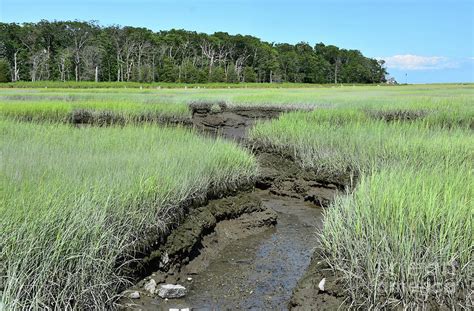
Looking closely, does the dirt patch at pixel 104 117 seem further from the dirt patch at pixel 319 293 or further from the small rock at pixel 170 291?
the dirt patch at pixel 319 293

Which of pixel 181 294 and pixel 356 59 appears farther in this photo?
pixel 356 59

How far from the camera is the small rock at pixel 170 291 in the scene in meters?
4.89

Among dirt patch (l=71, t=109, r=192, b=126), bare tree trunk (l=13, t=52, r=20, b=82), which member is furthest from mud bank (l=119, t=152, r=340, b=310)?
bare tree trunk (l=13, t=52, r=20, b=82)

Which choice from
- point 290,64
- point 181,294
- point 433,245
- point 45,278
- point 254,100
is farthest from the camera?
point 290,64

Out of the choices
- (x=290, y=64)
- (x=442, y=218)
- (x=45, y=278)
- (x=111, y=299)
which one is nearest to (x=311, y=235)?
(x=442, y=218)

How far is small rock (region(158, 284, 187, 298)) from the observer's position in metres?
4.89

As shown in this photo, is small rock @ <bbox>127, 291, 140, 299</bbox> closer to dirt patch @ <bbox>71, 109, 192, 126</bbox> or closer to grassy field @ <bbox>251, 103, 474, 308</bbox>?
grassy field @ <bbox>251, 103, 474, 308</bbox>

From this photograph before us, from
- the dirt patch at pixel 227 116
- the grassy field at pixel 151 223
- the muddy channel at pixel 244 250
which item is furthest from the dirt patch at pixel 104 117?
the grassy field at pixel 151 223

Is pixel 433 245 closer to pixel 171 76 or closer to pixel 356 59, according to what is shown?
pixel 171 76

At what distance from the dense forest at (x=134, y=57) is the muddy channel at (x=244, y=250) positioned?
54349 millimetres

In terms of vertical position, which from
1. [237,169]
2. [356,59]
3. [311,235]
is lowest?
[311,235]

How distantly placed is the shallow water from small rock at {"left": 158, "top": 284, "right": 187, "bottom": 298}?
0.20 ft

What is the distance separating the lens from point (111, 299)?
4.11 m

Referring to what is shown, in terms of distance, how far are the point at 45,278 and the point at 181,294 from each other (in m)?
1.71
